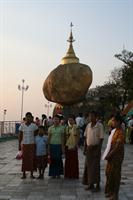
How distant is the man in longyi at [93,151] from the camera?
36.6 feet

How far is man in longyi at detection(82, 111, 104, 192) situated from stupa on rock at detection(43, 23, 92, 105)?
3738 centimetres

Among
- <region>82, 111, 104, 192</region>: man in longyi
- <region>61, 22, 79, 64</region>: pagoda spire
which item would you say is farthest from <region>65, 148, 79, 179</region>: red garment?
<region>61, 22, 79, 64</region>: pagoda spire

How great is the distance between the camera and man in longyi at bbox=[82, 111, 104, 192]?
1116cm

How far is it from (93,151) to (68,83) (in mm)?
38418

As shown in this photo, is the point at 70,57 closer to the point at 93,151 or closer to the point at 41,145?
the point at 41,145

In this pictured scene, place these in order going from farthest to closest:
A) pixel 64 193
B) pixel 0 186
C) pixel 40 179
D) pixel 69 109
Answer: pixel 69 109, pixel 40 179, pixel 0 186, pixel 64 193

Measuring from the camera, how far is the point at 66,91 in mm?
49750

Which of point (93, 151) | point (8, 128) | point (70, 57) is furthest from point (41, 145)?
point (70, 57)

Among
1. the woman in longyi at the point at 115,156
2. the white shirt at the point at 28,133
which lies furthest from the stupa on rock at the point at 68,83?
the woman in longyi at the point at 115,156

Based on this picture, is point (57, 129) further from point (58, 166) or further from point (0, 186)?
point (0, 186)

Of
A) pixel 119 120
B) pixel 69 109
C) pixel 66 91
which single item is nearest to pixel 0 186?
pixel 119 120

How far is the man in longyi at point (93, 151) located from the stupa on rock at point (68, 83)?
37.4 m

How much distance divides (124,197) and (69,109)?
43302 mm

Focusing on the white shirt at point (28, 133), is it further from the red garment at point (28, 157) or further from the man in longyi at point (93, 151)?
the man in longyi at point (93, 151)
